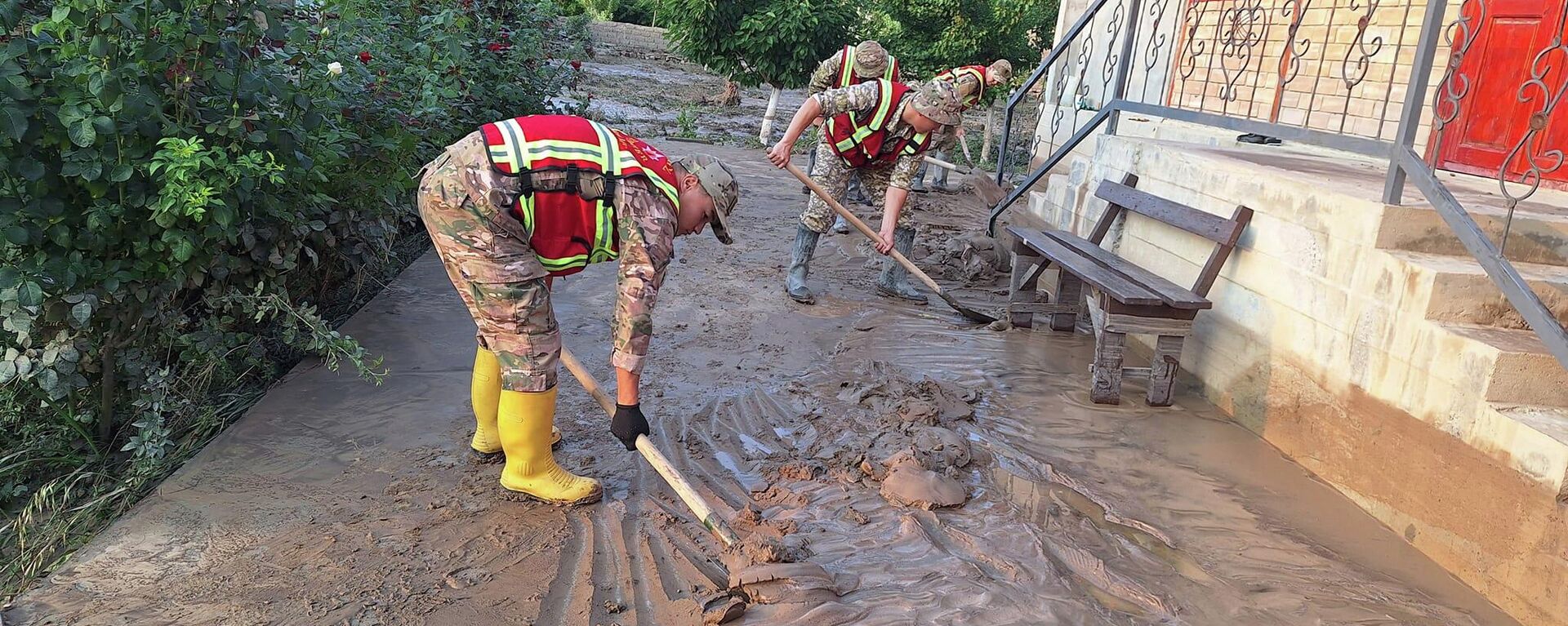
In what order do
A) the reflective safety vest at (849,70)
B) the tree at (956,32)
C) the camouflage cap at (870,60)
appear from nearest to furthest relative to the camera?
the camouflage cap at (870,60) → the reflective safety vest at (849,70) → the tree at (956,32)

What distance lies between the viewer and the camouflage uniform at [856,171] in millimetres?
5719

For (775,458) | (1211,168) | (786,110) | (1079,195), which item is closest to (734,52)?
(786,110)

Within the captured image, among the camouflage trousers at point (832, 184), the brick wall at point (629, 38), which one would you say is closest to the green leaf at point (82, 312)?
the camouflage trousers at point (832, 184)

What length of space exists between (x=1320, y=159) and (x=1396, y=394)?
313 centimetres

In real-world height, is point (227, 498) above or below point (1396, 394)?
below

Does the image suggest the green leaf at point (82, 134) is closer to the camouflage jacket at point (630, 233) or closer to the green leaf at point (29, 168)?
the green leaf at point (29, 168)

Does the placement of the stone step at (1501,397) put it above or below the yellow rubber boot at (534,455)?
above

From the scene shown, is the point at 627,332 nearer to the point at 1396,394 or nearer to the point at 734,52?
the point at 1396,394

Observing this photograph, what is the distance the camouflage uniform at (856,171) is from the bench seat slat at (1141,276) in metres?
1.01

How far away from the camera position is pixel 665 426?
405 cm

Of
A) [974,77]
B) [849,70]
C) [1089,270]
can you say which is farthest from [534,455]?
[849,70]

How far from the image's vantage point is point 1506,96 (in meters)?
6.10

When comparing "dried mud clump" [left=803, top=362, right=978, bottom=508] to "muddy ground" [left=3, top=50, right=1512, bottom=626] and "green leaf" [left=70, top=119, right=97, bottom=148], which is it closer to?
"muddy ground" [left=3, top=50, right=1512, bottom=626]

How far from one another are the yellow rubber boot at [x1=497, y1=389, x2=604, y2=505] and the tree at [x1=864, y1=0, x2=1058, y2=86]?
1026 cm
